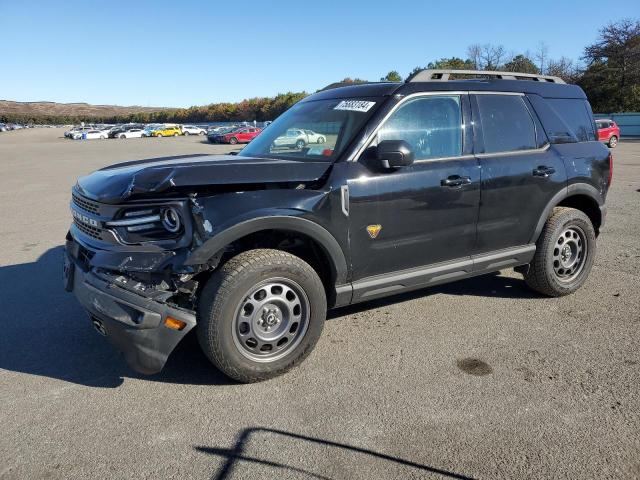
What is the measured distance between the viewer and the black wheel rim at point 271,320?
3.27 metres

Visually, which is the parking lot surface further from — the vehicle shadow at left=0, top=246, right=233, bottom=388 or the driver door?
the driver door

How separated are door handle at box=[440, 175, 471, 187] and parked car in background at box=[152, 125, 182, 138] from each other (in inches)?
2642

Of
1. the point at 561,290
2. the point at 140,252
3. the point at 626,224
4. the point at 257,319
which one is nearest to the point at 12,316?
the point at 140,252

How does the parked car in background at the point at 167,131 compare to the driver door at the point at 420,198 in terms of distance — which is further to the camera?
the parked car in background at the point at 167,131

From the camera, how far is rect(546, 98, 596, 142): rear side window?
4.81 metres

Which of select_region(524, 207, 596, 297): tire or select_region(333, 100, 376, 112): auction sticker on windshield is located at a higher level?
select_region(333, 100, 376, 112): auction sticker on windshield

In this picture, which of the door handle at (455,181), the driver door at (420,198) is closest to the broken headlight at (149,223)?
the driver door at (420,198)

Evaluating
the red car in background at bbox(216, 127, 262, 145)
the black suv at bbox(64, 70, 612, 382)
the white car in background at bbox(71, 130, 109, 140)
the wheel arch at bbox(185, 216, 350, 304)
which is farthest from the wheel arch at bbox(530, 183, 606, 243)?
the white car in background at bbox(71, 130, 109, 140)

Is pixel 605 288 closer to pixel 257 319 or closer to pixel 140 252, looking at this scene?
pixel 257 319

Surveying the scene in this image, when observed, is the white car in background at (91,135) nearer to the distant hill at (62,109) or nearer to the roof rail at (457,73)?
Result: the roof rail at (457,73)

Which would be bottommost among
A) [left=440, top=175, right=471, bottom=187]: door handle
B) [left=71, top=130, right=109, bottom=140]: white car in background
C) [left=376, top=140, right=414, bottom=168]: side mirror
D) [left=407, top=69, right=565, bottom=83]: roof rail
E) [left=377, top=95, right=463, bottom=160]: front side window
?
[left=71, top=130, right=109, bottom=140]: white car in background

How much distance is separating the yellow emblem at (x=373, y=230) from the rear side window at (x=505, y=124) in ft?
4.27

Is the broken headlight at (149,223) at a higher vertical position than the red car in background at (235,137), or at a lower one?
higher

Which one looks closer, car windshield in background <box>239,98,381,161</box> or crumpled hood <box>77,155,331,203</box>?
crumpled hood <box>77,155,331,203</box>
